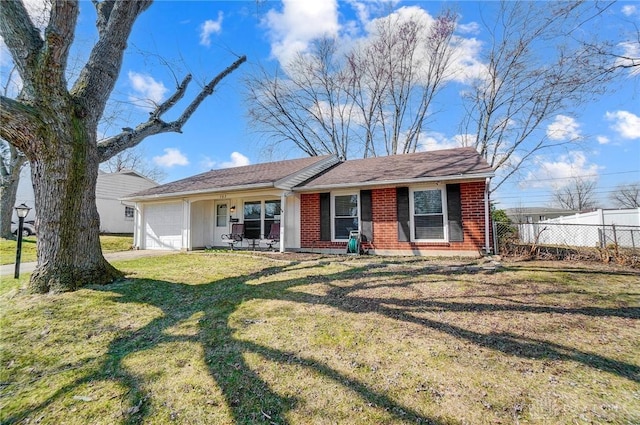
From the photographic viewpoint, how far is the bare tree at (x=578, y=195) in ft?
150

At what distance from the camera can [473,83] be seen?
1900 cm

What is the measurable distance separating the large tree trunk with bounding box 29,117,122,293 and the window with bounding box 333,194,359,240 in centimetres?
692

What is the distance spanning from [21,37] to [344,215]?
8.55 meters

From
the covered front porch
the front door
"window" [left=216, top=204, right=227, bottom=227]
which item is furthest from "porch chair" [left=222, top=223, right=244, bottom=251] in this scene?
"window" [left=216, top=204, right=227, bottom=227]

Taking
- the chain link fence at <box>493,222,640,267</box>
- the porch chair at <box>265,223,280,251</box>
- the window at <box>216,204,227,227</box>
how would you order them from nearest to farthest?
1. the chain link fence at <box>493,222,640,267</box>
2. the porch chair at <box>265,223,280,251</box>
3. the window at <box>216,204,227,227</box>

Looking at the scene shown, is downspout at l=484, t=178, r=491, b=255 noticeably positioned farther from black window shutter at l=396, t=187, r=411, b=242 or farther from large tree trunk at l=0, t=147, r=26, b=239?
large tree trunk at l=0, t=147, r=26, b=239

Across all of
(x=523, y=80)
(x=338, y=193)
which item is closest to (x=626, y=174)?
(x=523, y=80)

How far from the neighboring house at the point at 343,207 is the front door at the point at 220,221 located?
4 cm

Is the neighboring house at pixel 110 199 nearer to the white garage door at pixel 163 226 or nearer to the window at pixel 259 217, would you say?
the white garage door at pixel 163 226

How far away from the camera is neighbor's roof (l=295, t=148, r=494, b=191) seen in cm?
884

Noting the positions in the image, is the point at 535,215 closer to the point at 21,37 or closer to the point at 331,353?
the point at 331,353

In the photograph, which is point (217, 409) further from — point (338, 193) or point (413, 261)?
point (338, 193)

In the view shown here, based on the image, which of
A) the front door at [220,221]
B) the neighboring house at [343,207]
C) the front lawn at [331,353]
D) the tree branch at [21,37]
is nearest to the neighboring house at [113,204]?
the neighboring house at [343,207]

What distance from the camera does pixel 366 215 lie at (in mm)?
10188
